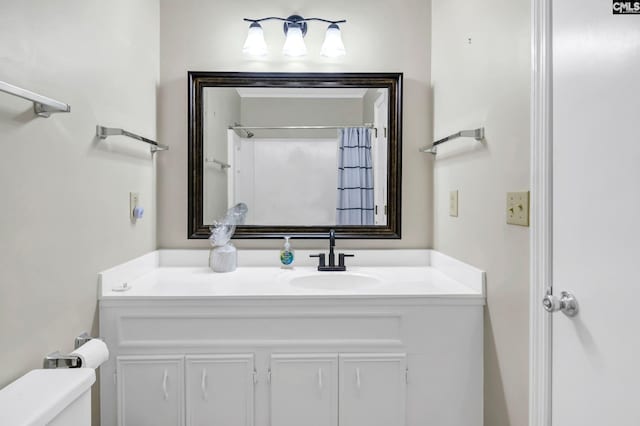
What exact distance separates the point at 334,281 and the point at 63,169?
119 cm

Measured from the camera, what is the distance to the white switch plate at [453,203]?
1.77 m

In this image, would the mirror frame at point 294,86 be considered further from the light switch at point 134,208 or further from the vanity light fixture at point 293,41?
the light switch at point 134,208

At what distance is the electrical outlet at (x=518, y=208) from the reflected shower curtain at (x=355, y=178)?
87 centimetres

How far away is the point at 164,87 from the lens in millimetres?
2062

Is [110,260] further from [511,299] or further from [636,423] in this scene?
[636,423]

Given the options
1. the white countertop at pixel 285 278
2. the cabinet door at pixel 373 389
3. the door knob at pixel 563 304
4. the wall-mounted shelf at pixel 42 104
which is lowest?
the cabinet door at pixel 373 389

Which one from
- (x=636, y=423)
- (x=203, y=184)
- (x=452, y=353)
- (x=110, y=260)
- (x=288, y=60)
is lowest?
(x=452, y=353)

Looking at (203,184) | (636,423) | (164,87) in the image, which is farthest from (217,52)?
(636,423)

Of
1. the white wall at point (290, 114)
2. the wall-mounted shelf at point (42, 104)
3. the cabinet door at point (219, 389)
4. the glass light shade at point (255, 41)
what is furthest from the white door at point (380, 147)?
the wall-mounted shelf at point (42, 104)

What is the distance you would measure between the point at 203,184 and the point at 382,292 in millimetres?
1096

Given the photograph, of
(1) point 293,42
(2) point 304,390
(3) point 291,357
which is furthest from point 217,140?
(2) point 304,390

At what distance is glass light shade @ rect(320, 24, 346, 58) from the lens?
2018 mm

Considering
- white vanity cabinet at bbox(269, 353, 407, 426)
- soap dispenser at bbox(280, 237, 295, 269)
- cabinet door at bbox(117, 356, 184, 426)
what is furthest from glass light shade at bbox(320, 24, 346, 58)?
cabinet door at bbox(117, 356, 184, 426)

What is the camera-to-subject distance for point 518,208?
1.24 metres
